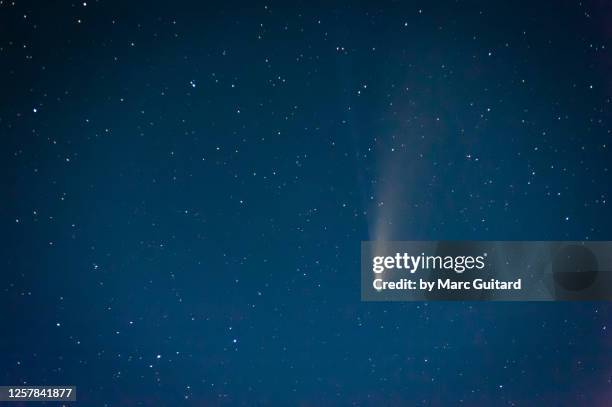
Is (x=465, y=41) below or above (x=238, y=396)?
above

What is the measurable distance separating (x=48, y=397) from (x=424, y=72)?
1.11 m

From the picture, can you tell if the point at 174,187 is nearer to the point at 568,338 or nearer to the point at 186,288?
the point at 186,288

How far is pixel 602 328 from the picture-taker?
1485 millimetres

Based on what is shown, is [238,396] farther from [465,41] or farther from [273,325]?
[465,41]

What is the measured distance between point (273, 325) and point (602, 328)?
739mm

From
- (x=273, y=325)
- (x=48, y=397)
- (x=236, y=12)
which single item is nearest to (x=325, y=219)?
(x=273, y=325)

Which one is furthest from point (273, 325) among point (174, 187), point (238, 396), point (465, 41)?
point (465, 41)

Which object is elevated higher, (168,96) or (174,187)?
(168,96)

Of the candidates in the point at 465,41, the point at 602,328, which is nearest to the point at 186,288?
the point at 465,41

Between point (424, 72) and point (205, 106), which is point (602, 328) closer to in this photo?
point (424, 72)

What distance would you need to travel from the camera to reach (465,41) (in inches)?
58.6

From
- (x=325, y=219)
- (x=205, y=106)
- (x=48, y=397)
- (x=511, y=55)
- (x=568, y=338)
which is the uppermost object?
(x=511, y=55)

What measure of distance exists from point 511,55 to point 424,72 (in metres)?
0.20

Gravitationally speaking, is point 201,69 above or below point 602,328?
above
